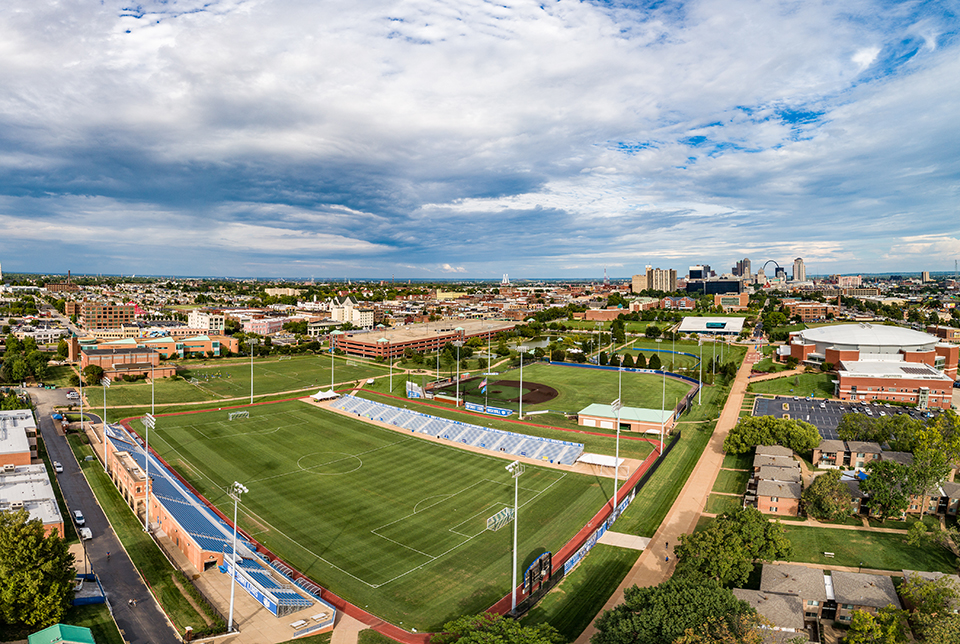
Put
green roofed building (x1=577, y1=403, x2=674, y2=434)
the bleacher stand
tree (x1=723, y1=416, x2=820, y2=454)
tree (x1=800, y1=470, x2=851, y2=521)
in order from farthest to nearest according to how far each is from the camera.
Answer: green roofed building (x1=577, y1=403, x2=674, y2=434)
tree (x1=723, y1=416, x2=820, y2=454)
tree (x1=800, y1=470, x2=851, y2=521)
the bleacher stand

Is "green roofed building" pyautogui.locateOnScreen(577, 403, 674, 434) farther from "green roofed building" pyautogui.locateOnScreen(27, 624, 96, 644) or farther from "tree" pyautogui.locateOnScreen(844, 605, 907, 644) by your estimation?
"green roofed building" pyautogui.locateOnScreen(27, 624, 96, 644)

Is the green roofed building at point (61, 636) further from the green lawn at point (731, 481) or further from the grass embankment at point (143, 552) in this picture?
the green lawn at point (731, 481)

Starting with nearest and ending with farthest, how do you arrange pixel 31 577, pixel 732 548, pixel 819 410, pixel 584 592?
pixel 31 577, pixel 732 548, pixel 584 592, pixel 819 410

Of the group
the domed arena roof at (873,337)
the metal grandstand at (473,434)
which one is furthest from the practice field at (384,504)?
the domed arena roof at (873,337)

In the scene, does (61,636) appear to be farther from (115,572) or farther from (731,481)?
(731,481)

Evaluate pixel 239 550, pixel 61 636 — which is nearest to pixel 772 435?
pixel 239 550

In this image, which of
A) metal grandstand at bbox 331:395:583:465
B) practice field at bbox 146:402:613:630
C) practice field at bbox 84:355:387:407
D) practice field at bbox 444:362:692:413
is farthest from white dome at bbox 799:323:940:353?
practice field at bbox 84:355:387:407

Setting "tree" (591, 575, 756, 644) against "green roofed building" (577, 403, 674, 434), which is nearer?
"tree" (591, 575, 756, 644)
